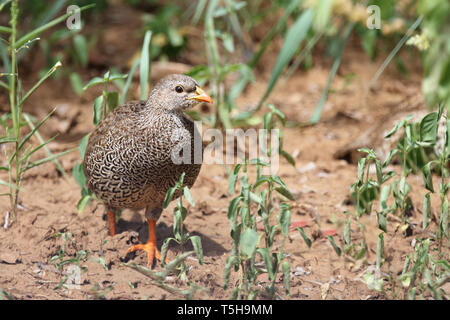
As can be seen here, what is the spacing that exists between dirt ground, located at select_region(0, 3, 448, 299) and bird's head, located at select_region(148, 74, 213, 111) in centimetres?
87

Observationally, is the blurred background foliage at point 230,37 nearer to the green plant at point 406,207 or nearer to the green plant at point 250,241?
the green plant at point 406,207

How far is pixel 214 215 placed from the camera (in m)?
4.65

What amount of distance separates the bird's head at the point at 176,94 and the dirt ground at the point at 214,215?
0.87 m

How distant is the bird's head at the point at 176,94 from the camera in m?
3.84

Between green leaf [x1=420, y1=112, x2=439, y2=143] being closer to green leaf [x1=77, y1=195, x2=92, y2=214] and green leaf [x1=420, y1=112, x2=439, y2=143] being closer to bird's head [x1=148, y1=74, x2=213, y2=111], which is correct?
bird's head [x1=148, y1=74, x2=213, y2=111]

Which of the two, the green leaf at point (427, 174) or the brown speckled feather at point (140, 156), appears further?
the brown speckled feather at point (140, 156)

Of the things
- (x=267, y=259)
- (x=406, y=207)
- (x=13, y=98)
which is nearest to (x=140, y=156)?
(x=13, y=98)

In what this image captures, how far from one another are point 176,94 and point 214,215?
3.75 ft

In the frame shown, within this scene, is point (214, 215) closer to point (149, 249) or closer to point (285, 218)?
point (149, 249)

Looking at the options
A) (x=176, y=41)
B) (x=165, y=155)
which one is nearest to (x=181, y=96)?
(x=165, y=155)

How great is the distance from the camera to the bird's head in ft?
12.6

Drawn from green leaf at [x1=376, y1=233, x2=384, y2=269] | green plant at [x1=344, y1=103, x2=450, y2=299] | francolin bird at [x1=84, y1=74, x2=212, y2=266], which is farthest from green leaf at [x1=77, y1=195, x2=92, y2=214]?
green leaf at [x1=376, y1=233, x2=384, y2=269]

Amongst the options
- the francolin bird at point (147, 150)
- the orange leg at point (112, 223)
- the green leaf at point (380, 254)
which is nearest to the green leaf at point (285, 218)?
the green leaf at point (380, 254)

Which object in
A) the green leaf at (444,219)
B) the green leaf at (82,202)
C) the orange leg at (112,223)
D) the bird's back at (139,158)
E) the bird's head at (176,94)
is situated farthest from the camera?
the orange leg at (112,223)
